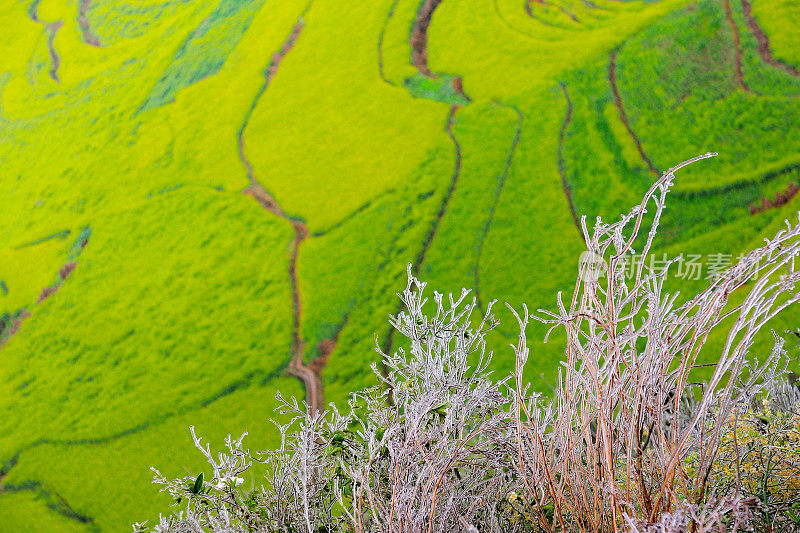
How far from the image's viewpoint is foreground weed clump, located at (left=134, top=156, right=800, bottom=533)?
362mm

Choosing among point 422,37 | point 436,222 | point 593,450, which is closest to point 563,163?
point 436,222

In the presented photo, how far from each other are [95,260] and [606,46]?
1.24m

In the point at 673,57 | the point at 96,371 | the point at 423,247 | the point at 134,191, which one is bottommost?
the point at 96,371

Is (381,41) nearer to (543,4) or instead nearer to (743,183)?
(543,4)

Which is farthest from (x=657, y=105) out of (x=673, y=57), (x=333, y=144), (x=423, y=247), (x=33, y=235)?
(x=33, y=235)

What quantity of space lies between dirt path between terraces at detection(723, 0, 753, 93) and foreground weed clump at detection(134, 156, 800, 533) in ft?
2.54

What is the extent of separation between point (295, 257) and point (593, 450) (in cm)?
99

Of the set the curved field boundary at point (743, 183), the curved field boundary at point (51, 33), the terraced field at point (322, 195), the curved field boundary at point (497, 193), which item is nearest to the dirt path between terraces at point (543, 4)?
the terraced field at point (322, 195)

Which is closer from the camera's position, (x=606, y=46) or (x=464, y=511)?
(x=464, y=511)

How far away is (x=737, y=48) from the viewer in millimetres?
1163

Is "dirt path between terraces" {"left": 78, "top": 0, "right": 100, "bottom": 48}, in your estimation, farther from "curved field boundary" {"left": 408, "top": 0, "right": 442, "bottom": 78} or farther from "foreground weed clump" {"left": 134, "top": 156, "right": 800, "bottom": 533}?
"foreground weed clump" {"left": 134, "top": 156, "right": 800, "bottom": 533}

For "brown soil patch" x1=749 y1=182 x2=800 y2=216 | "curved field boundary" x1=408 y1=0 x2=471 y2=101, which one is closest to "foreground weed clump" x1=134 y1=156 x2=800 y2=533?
"brown soil patch" x1=749 y1=182 x2=800 y2=216

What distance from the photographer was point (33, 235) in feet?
5.07

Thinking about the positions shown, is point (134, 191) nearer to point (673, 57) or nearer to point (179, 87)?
→ point (179, 87)
